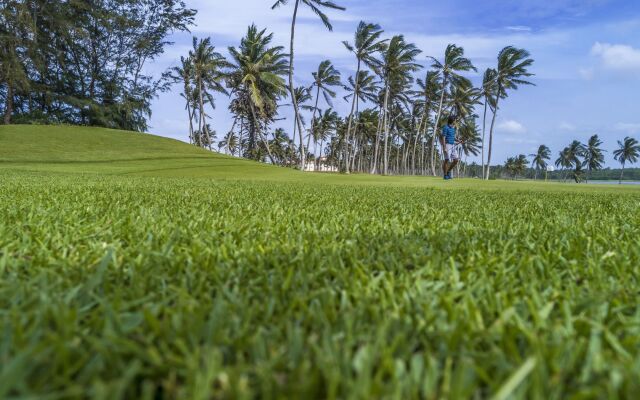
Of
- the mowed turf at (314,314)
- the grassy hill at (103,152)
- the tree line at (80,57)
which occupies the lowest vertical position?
the mowed turf at (314,314)

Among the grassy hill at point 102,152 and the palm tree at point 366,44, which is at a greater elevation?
the palm tree at point 366,44

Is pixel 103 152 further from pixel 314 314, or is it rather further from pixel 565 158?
pixel 565 158

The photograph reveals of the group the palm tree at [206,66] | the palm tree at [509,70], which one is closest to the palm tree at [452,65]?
the palm tree at [509,70]

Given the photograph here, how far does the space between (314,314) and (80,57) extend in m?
37.9

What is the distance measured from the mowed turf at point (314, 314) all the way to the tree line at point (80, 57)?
29.8m

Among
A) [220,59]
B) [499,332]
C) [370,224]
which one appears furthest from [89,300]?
[220,59]

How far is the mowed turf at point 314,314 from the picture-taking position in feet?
1.77

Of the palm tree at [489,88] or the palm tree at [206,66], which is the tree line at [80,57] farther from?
the palm tree at [489,88]

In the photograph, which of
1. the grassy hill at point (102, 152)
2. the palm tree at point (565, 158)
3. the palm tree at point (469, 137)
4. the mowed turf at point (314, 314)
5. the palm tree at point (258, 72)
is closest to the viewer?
the mowed turf at point (314, 314)

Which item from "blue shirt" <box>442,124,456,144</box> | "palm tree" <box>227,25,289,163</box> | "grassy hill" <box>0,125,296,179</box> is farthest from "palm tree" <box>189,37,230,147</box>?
"blue shirt" <box>442,124,456,144</box>

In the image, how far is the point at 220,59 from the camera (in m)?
36.8

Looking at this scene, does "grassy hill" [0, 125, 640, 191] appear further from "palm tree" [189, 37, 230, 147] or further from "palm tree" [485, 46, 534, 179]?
"palm tree" [485, 46, 534, 179]

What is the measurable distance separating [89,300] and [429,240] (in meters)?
1.28

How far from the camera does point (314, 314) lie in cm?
80
